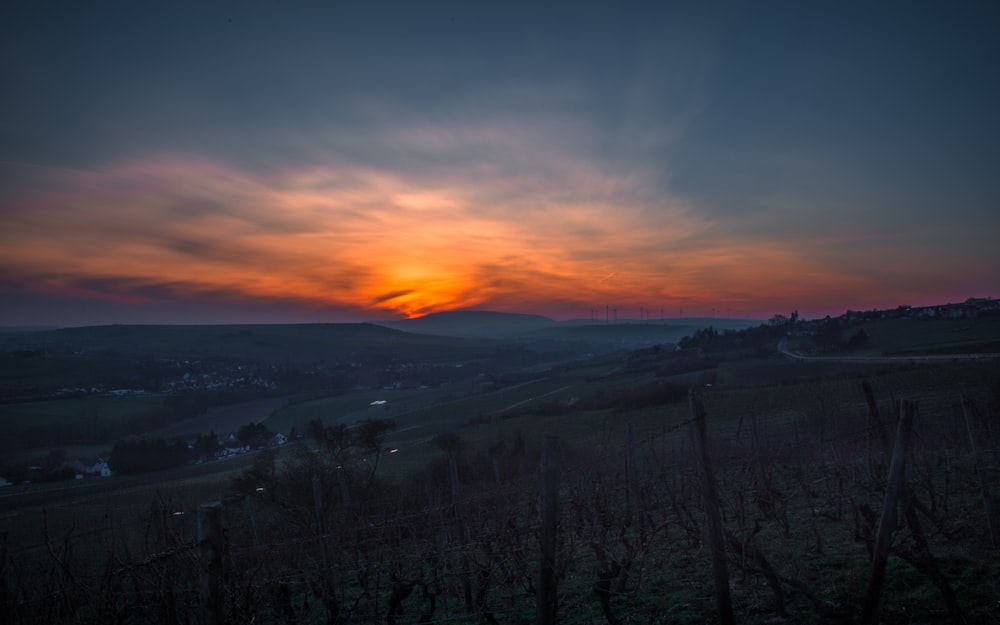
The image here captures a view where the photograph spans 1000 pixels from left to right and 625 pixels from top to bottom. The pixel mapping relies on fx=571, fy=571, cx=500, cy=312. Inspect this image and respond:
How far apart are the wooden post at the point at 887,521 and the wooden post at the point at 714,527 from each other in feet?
3.98

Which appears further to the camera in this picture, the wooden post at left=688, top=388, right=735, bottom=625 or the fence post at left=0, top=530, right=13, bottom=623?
the wooden post at left=688, top=388, right=735, bottom=625

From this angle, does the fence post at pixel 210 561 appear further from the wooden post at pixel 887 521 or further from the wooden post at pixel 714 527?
the wooden post at pixel 887 521

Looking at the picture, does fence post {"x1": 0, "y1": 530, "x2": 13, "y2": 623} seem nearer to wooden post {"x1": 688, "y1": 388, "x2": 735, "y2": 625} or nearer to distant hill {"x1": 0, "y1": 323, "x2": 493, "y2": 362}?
wooden post {"x1": 688, "y1": 388, "x2": 735, "y2": 625}

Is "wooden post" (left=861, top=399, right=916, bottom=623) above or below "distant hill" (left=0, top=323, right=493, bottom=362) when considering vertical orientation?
below

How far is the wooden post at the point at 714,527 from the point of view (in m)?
Result: 5.16

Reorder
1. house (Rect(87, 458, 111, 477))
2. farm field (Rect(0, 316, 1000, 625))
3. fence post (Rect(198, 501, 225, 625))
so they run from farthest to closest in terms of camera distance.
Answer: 1. house (Rect(87, 458, 111, 477))
2. farm field (Rect(0, 316, 1000, 625))
3. fence post (Rect(198, 501, 225, 625))

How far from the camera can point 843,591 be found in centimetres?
604

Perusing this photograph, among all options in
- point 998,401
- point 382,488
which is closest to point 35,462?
point 382,488

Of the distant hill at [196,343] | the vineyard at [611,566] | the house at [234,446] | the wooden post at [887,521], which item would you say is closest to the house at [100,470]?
the house at [234,446]

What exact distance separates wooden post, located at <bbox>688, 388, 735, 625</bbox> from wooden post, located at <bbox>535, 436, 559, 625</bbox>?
1468 millimetres

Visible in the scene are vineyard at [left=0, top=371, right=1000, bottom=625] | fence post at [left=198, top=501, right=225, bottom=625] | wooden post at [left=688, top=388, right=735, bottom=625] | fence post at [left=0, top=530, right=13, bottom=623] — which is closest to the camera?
fence post at [left=198, top=501, right=225, bottom=625]

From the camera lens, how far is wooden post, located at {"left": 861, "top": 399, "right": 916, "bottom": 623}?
16.2ft

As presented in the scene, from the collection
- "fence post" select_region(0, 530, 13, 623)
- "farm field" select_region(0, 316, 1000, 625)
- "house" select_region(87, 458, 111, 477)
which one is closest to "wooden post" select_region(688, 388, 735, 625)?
"farm field" select_region(0, 316, 1000, 625)

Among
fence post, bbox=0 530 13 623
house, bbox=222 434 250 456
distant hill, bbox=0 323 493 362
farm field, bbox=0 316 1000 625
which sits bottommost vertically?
house, bbox=222 434 250 456
